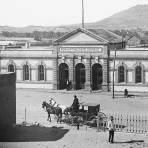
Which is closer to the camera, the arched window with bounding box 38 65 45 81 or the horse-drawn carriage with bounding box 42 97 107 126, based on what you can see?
the horse-drawn carriage with bounding box 42 97 107 126

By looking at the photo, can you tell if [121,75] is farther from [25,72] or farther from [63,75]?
[25,72]

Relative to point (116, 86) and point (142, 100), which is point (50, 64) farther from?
point (142, 100)

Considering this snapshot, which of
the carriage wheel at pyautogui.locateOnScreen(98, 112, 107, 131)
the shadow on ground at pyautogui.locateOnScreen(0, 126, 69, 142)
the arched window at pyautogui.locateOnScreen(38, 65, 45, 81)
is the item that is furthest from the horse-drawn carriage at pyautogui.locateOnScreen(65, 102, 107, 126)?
the arched window at pyautogui.locateOnScreen(38, 65, 45, 81)

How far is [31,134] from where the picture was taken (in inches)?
976

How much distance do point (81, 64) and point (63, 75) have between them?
274 centimetres

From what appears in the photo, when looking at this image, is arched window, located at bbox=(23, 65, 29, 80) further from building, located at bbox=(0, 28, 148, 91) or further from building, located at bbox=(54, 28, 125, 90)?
building, located at bbox=(54, 28, 125, 90)

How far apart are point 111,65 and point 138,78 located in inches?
131

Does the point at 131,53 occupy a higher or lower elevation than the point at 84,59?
higher

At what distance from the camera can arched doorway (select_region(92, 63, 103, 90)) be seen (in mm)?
46281

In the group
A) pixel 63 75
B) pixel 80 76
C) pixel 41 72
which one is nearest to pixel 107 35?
pixel 80 76

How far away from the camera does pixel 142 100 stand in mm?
40438

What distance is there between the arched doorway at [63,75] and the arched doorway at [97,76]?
3.42 metres

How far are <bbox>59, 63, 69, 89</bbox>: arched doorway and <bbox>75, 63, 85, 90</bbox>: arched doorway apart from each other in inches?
55.1

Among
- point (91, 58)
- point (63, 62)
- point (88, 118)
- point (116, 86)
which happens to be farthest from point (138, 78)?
point (88, 118)
